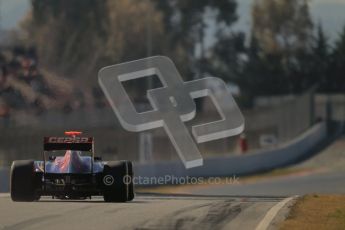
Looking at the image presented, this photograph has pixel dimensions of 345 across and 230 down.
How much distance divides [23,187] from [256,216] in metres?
5.11

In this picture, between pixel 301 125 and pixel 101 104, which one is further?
pixel 101 104

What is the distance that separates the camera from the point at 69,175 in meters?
17.3

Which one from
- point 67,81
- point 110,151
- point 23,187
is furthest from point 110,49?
point 23,187

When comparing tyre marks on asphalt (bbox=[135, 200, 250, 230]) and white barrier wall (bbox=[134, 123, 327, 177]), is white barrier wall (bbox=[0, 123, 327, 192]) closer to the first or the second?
white barrier wall (bbox=[134, 123, 327, 177])

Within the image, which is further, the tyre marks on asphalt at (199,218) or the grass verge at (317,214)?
the grass verge at (317,214)

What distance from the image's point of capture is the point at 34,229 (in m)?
13.0

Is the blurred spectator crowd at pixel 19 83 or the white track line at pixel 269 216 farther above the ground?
the white track line at pixel 269 216

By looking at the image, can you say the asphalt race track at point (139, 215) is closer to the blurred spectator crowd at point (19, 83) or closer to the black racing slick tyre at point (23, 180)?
the black racing slick tyre at point (23, 180)

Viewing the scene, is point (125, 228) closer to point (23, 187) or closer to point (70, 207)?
point (70, 207)

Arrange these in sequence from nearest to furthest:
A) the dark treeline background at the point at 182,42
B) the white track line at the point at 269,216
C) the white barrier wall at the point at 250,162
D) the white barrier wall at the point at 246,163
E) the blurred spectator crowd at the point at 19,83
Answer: the white track line at the point at 269,216 → the white barrier wall at the point at 246,163 → the white barrier wall at the point at 250,162 → the blurred spectator crowd at the point at 19,83 → the dark treeline background at the point at 182,42

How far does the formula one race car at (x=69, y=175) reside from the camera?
17.4m

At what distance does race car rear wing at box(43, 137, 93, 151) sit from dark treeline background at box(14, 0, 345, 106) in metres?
51.3

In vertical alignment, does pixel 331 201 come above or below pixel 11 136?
above

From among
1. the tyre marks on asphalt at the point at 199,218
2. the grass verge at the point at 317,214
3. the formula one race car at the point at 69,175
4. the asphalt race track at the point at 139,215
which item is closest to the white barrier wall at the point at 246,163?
the formula one race car at the point at 69,175
